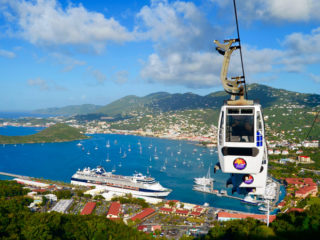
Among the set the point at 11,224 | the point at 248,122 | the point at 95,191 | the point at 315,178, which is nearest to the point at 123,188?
the point at 95,191

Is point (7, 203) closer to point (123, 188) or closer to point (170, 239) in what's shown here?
point (170, 239)

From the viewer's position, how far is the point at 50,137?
224 ft

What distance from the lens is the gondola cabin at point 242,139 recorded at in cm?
483

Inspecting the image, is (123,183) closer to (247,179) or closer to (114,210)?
(114,210)

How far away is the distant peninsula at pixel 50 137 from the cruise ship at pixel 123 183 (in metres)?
36.9

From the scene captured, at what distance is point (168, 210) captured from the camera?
801 inches

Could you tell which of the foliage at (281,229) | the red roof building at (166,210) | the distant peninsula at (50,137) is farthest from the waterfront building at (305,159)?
the distant peninsula at (50,137)

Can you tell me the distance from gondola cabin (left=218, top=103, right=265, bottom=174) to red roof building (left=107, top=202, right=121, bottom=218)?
15433 mm

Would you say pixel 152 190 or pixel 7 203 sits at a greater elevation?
pixel 7 203

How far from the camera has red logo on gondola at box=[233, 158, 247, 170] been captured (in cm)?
489

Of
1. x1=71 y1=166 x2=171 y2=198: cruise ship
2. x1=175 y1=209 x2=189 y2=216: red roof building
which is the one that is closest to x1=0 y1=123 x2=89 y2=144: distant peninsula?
x1=71 y1=166 x2=171 y2=198: cruise ship

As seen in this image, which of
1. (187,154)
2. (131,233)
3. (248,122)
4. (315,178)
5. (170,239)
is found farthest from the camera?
(187,154)

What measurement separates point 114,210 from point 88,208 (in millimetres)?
1843

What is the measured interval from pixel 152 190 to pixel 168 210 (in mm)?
6193
